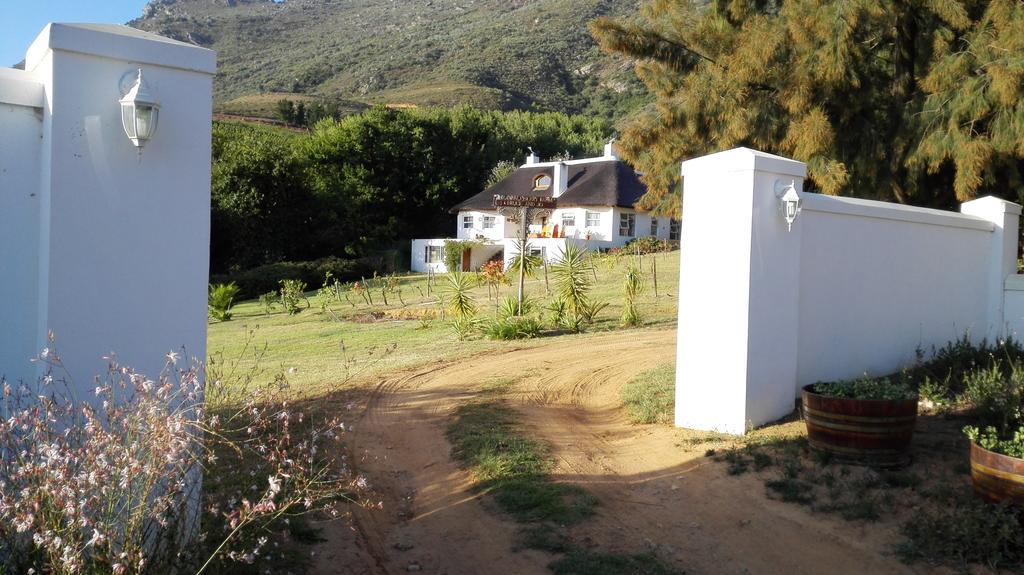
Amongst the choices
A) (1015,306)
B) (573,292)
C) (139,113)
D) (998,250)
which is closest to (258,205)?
(573,292)

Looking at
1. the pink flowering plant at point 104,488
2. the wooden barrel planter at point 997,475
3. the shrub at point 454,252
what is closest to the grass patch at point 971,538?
the wooden barrel planter at point 997,475

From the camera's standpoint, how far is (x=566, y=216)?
1628 inches

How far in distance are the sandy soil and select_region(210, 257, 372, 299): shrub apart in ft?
84.2

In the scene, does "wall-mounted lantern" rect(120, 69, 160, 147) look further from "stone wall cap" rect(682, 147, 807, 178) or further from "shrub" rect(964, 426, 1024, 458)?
"shrub" rect(964, 426, 1024, 458)

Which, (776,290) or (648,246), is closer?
(776,290)

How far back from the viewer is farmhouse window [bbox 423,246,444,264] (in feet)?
131

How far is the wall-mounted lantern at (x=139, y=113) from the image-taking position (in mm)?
4523

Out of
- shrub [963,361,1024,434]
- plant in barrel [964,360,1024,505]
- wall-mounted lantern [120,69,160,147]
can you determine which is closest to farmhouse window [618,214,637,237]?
shrub [963,361,1024,434]

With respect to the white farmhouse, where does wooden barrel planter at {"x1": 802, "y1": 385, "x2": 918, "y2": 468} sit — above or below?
below

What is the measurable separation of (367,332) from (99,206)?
13.1 metres

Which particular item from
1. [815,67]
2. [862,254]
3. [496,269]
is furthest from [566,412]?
[496,269]

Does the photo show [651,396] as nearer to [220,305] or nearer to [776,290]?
[776,290]

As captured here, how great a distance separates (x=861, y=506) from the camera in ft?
19.4

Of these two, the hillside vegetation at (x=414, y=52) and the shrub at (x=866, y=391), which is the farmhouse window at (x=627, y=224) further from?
the shrub at (x=866, y=391)
